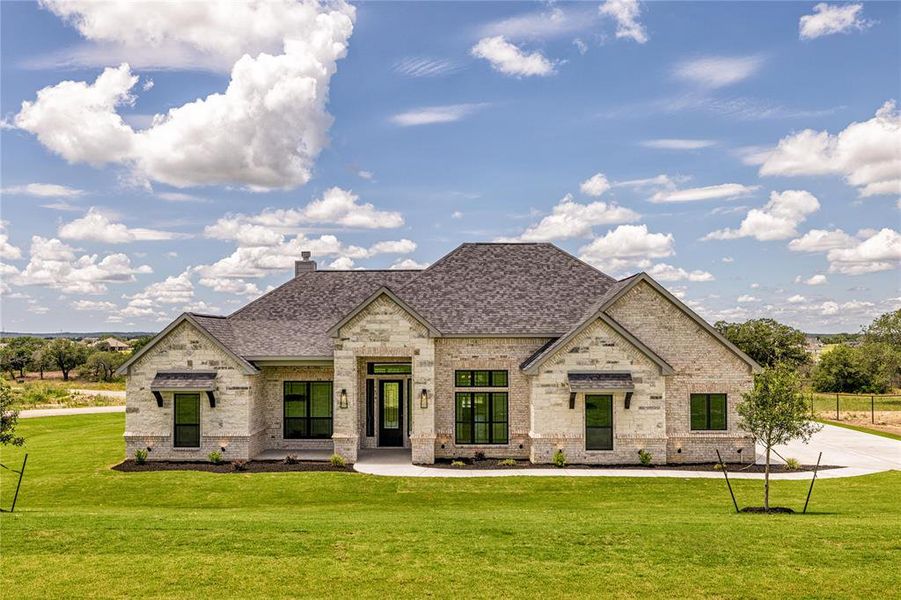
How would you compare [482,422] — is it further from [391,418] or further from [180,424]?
[180,424]

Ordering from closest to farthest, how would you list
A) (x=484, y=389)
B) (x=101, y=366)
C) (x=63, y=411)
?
1. (x=484, y=389)
2. (x=63, y=411)
3. (x=101, y=366)

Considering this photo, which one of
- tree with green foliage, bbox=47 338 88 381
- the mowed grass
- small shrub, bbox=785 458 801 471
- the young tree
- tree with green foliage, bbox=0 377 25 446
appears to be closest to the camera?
the mowed grass

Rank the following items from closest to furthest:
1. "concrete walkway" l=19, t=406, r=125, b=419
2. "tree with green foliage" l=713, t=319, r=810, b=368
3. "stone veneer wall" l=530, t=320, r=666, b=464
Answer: "stone veneer wall" l=530, t=320, r=666, b=464 < "concrete walkway" l=19, t=406, r=125, b=419 < "tree with green foliage" l=713, t=319, r=810, b=368

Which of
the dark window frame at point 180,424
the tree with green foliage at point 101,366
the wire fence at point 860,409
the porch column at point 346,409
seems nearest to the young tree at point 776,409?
the porch column at point 346,409

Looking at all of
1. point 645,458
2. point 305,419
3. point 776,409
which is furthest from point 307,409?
point 776,409

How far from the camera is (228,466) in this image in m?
20.7

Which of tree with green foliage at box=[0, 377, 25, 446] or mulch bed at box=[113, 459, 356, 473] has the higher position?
tree with green foliage at box=[0, 377, 25, 446]

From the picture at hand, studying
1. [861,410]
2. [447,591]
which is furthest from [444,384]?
[861,410]

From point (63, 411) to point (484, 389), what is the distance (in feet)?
104

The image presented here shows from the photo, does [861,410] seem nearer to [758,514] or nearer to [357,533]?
[758,514]

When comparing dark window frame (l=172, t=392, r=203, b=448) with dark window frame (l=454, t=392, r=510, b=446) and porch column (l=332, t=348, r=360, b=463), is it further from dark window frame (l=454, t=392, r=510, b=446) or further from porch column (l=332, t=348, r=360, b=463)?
dark window frame (l=454, t=392, r=510, b=446)

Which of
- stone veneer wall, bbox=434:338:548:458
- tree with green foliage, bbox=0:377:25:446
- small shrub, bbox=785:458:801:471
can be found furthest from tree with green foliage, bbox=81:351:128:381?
small shrub, bbox=785:458:801:471

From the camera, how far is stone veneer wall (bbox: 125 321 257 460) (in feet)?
70.3

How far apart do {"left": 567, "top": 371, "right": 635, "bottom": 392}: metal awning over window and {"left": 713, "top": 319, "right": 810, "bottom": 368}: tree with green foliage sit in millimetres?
34240
